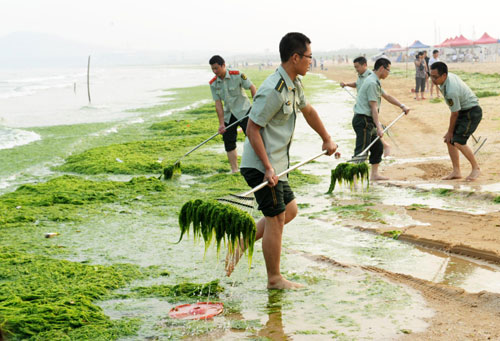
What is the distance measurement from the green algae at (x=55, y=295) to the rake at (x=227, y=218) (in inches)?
35.4

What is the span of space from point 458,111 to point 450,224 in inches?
103

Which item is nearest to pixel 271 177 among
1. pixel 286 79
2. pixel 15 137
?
pixel 286 79

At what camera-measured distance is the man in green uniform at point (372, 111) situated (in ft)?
27.8

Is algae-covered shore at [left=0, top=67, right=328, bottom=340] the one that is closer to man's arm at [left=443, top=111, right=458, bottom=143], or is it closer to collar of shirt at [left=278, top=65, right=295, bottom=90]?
collar of shirt at [left=278, top=65, right=295, bottom=90]

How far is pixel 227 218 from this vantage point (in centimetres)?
448

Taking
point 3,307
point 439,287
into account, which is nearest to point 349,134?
point 439,287

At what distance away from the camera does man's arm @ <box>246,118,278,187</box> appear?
14.4ft

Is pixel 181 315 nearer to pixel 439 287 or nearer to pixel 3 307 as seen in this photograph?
pixel 3 307

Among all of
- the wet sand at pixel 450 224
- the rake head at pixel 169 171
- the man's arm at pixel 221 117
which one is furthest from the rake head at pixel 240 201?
the rake head at pixel 169 171

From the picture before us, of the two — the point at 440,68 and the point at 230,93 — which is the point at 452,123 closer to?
the point at 440,68

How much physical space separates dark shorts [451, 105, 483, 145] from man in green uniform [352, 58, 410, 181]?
2.57 feet

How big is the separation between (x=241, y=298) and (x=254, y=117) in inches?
59.2

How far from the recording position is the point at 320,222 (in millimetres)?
6855

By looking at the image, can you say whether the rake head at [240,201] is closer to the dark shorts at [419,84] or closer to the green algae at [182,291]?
the green algae at [182,291]
